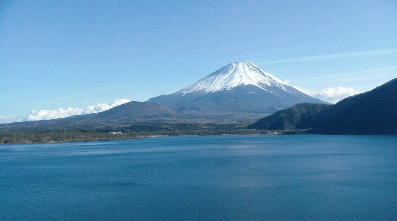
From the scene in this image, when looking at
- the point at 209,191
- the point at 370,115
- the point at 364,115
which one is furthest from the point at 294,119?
the point at 209,191

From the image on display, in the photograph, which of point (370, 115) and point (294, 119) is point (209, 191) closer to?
point (370, 115)

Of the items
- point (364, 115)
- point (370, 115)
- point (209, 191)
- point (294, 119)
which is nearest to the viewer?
point (209, 191)

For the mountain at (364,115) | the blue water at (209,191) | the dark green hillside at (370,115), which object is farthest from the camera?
the mountain at (364,115)

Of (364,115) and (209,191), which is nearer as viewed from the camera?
(209,191)

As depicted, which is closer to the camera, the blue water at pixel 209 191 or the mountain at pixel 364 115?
the blue water at pixel 209 191

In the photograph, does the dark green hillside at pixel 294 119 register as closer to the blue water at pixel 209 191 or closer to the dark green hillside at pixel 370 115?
the dark green hillside at pixel 370 115

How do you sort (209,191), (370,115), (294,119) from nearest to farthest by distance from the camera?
(209,191)
(370,115)
(294,119)

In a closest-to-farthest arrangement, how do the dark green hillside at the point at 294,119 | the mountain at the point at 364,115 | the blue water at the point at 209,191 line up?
the blue water at the point at 209,191 → the mountain at the point at 364,115 → the dark green hillside at the point at 294,119

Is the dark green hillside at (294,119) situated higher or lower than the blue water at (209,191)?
higher

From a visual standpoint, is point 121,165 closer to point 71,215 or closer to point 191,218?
point 71,215

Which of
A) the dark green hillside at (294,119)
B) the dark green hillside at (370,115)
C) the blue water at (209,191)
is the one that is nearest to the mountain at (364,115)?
the dark green hillside at (370,115)

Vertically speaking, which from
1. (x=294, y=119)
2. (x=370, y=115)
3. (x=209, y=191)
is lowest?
(x=209, y=191)

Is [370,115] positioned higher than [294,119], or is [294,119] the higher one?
[294,119]
